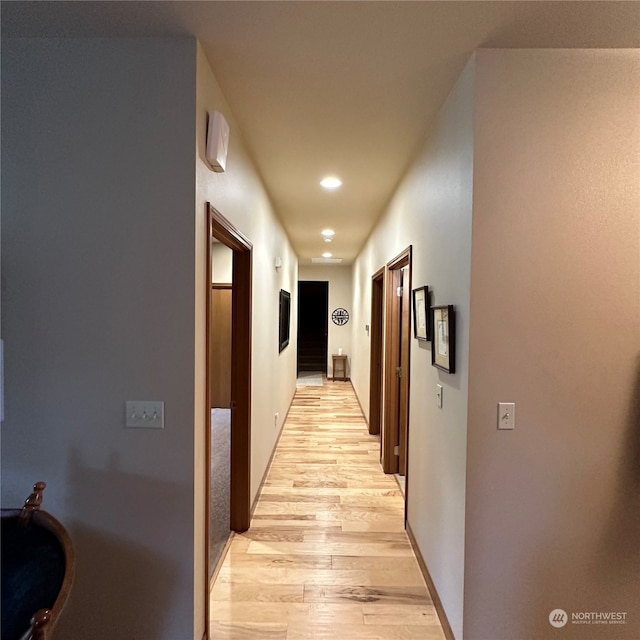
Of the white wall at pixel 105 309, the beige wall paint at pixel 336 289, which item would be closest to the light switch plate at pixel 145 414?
the white wall at pixel 105 309

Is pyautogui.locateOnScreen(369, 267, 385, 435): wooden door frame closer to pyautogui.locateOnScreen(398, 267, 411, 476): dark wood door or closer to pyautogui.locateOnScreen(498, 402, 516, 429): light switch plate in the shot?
pyautogui.locateOnScreen(398, 267, 411, 476): dark wood door

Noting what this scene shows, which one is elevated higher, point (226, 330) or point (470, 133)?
point (470, 133)

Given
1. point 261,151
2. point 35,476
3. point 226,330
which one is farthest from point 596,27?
point 226,330

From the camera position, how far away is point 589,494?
148cm

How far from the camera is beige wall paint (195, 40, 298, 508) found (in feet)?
4.92

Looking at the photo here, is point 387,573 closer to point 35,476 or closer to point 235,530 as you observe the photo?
point 235,530

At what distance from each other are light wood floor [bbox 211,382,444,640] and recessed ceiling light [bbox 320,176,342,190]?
2584 mm

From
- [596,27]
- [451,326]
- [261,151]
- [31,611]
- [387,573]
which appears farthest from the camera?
[261,151]

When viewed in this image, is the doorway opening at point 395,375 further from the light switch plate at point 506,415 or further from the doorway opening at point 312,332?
the doorway opening at point 312,332

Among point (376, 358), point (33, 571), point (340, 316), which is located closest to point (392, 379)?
point (376, 358)

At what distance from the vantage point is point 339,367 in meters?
8.12

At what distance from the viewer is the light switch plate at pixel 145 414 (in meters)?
1.44

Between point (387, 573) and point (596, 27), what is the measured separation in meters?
2.75

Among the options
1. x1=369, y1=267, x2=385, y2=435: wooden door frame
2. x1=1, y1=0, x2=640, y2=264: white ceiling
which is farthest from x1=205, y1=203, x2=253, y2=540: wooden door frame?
x1=369, y1=267, x2=385, y2=435: wooden door frame
